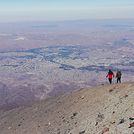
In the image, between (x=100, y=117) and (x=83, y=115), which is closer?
(x=100, y=117)

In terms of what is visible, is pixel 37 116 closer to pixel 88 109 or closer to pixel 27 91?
pixel 88 109

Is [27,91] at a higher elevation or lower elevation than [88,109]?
lower

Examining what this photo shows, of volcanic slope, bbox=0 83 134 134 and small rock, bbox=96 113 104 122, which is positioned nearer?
volcanic slope, bbox=0 83 134 134

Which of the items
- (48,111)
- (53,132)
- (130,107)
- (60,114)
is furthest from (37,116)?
(130,107)

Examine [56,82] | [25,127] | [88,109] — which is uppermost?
[88,109]

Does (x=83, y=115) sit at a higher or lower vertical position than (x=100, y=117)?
lower

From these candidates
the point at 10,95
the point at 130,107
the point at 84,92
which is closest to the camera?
the point at 130,107

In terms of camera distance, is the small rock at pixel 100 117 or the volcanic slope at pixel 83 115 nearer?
the volcanic slope at pixel 83 115

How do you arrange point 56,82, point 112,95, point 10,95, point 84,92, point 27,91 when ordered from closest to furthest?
point 112,95, point 84,92, point 10,95, point 27,91, point 56,82
